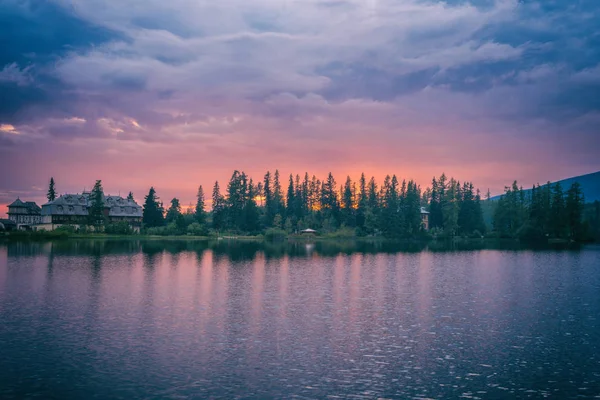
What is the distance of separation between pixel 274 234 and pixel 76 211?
227ft

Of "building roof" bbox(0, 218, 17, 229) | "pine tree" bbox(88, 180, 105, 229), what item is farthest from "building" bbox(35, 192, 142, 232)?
"building roof" bbox(0, 218, 17, 229)

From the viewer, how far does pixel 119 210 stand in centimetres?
17462

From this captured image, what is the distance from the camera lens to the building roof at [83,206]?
164m

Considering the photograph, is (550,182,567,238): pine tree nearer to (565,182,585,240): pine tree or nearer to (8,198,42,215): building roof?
(565,182,585,240): pine tree

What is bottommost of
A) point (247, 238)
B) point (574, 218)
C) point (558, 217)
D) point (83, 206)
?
point (247, 238)

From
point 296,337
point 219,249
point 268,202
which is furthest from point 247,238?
point 296,337

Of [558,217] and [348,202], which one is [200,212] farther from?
[558,217]

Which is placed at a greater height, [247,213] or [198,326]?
[247,213]

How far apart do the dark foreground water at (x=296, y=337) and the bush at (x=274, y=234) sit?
104 m

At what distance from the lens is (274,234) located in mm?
158000

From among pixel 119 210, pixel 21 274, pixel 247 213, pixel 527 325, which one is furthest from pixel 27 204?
pixel 527 325

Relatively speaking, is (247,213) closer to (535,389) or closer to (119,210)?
(119,210)

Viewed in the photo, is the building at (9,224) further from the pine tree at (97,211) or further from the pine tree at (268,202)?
the pine tree at (268,202)

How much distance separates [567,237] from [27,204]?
183 m
